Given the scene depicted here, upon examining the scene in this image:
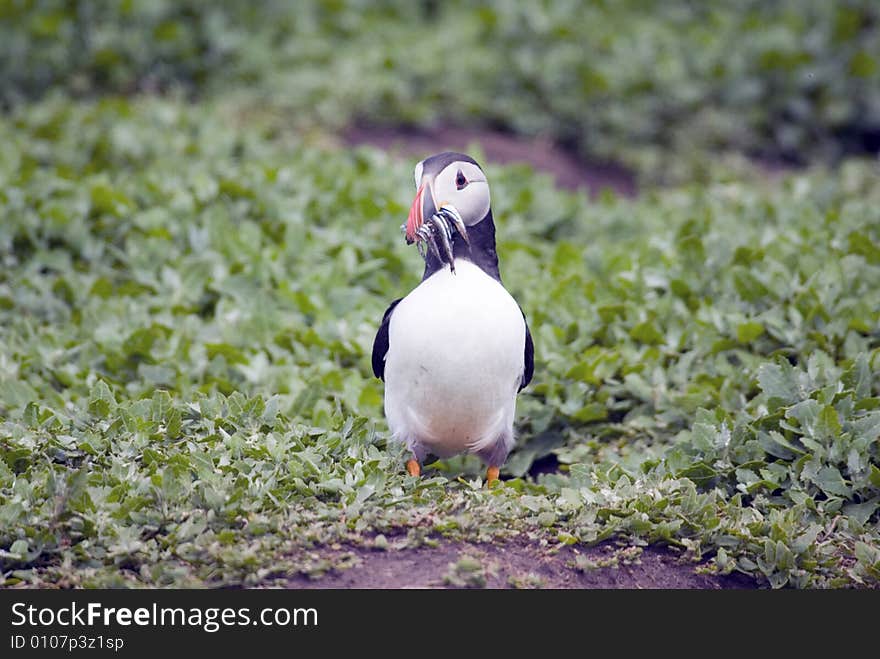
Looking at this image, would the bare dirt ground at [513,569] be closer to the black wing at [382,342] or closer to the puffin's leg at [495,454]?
the puffin's leg at [495,454]

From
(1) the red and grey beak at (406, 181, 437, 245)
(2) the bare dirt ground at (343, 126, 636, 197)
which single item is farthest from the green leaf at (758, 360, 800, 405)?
(2) the bare dirt ground at (343, 126, 636, 197)

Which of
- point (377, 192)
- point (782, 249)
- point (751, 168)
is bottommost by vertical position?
point (782, 249)

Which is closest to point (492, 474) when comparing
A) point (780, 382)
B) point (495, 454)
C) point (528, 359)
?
point (495, 454)

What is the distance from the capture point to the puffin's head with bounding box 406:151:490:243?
4316 mm

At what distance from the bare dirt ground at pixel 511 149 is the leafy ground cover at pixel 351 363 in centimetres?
61

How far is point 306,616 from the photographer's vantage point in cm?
358

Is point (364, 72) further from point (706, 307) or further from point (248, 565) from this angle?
point (248, 565)

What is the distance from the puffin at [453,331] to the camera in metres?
4.27

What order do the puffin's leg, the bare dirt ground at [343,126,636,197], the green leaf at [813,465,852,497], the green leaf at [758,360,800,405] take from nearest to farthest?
1. the green leaf at [813,465,852,497]
2. the puffin's leg
3. the green leaf at [758,360,800,405]
4. the bare dirt ground at [343,126,636,197]

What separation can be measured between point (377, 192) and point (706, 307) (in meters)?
2.52

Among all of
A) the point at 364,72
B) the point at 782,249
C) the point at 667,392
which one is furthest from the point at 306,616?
the point at 364,72

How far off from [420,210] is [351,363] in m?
1.89

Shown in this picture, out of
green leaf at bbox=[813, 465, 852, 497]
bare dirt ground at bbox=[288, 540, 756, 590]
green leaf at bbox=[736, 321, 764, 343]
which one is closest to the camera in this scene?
bare dirt ground at bbox=[288, 540, 756, 590]

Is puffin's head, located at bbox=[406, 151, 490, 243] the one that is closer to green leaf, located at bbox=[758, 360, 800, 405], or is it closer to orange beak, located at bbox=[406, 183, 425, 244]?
orange beak, located at bbox=[406, 183, 425, 244]
